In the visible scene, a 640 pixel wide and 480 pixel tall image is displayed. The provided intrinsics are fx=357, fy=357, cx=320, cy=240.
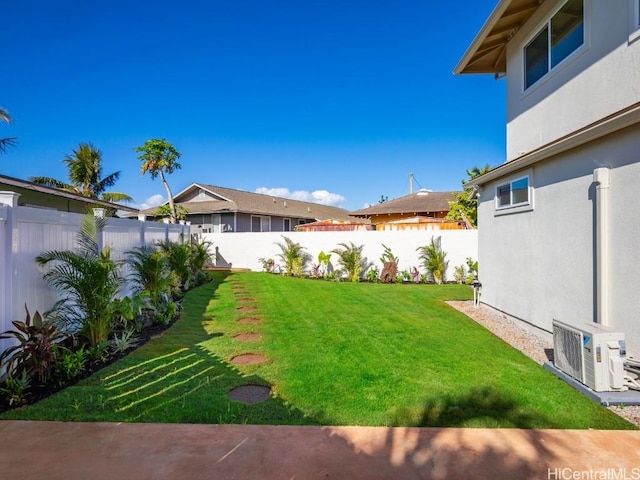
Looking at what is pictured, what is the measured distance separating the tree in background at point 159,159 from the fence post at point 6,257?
64.1 ft

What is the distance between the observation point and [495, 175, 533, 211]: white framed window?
6.60 metres

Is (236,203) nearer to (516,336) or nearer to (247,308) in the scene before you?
(247,308)

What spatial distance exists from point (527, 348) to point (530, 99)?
483cm

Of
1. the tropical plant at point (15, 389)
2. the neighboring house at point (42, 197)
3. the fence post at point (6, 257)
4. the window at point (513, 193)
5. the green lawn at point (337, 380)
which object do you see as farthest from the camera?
the neighboring house at point (42, 197)

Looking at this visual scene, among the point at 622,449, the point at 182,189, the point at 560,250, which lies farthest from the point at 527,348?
the point at 182,189

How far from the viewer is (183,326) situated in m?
6.90

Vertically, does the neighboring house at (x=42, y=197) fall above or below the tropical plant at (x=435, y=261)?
above

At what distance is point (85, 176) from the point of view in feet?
92.8

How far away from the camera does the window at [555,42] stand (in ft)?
18.9

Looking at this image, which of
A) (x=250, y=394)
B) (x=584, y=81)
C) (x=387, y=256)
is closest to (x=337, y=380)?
(x=250, y=394)

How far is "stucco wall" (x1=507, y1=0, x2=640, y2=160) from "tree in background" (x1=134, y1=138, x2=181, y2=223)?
20.5m

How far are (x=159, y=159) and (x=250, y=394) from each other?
2248 centimetres

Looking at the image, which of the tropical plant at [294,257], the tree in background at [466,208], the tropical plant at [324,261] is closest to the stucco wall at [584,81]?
the tropical plant at [324,261]

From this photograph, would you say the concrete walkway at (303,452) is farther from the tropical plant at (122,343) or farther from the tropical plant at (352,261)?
the tropical plant at (352,261)
